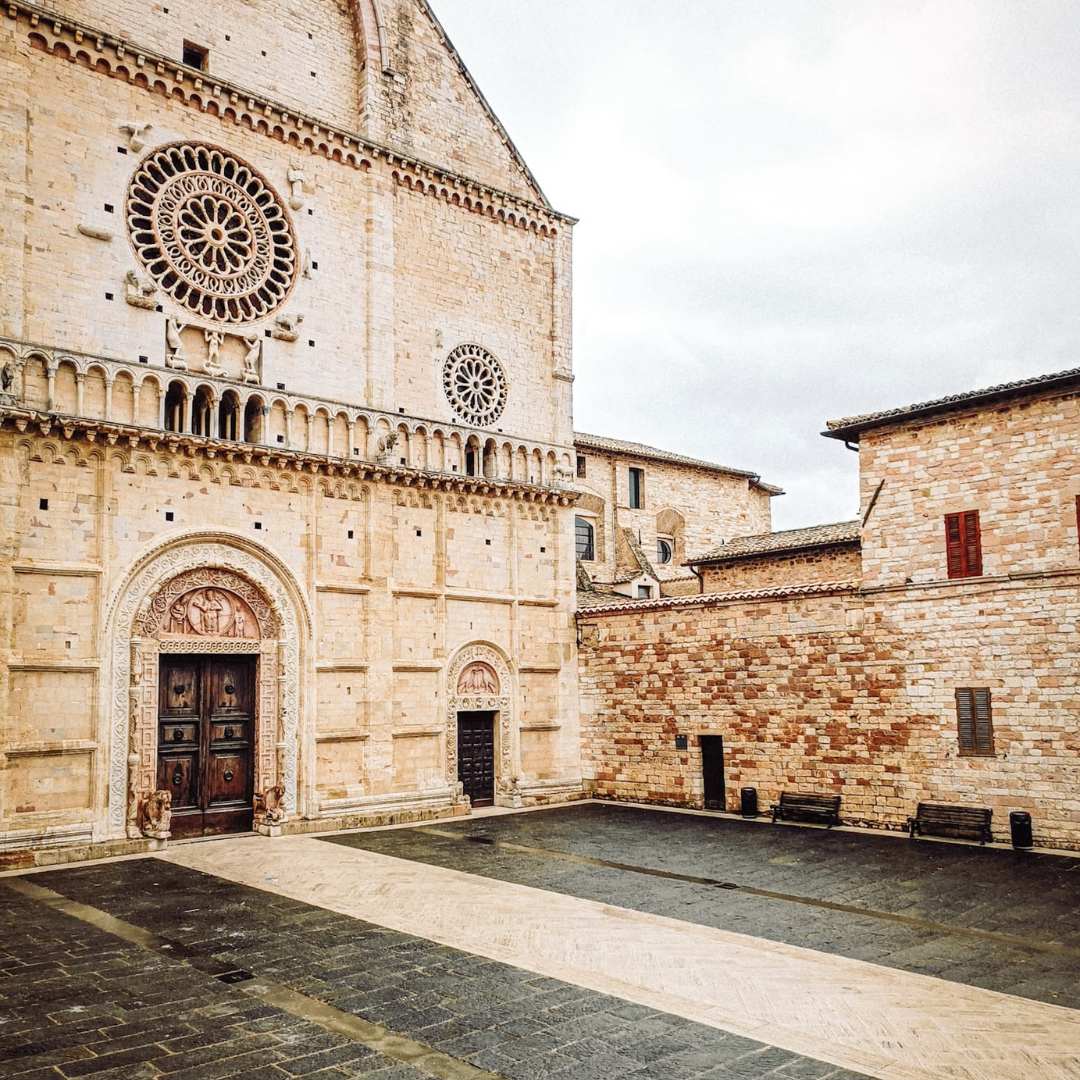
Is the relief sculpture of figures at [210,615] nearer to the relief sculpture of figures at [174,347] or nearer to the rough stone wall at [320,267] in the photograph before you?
the relief sculpture of figures at [174,347]

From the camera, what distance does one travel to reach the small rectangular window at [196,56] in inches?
746

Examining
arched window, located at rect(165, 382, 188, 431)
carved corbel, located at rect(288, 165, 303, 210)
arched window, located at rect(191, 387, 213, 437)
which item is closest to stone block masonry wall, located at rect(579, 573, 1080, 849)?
arched window, located at rect(191, 387, 213, 437)

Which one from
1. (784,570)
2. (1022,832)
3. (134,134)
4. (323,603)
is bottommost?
(1022,832)

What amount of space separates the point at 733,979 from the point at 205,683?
38.3 feet

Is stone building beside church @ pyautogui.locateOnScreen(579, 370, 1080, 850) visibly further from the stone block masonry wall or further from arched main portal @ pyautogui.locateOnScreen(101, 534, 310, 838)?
arched main portal @ pyautogui.locateOnScreen(101, 534, 310, 838)

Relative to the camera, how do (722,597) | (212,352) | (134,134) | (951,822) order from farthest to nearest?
(722,597) → (212,352) → (134,134) → (951,822)

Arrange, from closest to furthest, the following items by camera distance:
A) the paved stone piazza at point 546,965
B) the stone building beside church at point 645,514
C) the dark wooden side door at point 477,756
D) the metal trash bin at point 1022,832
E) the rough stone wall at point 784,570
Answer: the paved stone piazza at point 546,965 < the metal trash bin at point 1022,832 < the dark wooden side door at point 477,756 < the rough stone wall at point 784,570 < the stone building beside church at point 645,514

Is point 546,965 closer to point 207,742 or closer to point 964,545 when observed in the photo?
point 207,742

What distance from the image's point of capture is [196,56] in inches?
754

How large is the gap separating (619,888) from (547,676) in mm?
9644

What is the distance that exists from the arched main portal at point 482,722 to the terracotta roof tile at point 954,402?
28.9 feet

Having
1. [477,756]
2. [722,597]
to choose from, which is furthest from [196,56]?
[477,756]

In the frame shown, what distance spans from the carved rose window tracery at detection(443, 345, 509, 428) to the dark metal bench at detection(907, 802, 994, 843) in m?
12.0

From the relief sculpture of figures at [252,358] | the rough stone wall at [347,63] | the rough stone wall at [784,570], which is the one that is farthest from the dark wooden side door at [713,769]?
the rough stone wall at [347,63]
